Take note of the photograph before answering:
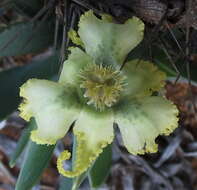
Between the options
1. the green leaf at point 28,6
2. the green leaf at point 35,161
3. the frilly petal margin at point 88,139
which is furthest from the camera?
the green leaf at point 28,6

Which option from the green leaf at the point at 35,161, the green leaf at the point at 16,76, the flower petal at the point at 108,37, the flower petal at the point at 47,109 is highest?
the flower petal at the point at 108,37

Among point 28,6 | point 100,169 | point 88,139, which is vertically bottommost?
point 100,169

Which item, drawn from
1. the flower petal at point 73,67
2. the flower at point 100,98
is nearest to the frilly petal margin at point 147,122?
the flower at point 100,98

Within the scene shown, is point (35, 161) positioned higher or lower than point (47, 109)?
lower

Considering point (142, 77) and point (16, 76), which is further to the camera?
point (16, 76)

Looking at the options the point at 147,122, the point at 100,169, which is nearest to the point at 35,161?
the point at 100,169

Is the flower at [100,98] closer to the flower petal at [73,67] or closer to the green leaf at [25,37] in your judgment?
the flower petal at [73,67]

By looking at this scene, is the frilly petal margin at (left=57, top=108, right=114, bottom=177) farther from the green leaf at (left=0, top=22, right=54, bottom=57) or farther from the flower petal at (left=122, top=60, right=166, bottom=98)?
the green leaf at (left=0, top=22, right=54, bottom=57)

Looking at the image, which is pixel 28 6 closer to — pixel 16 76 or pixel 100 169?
pixel 16 76
